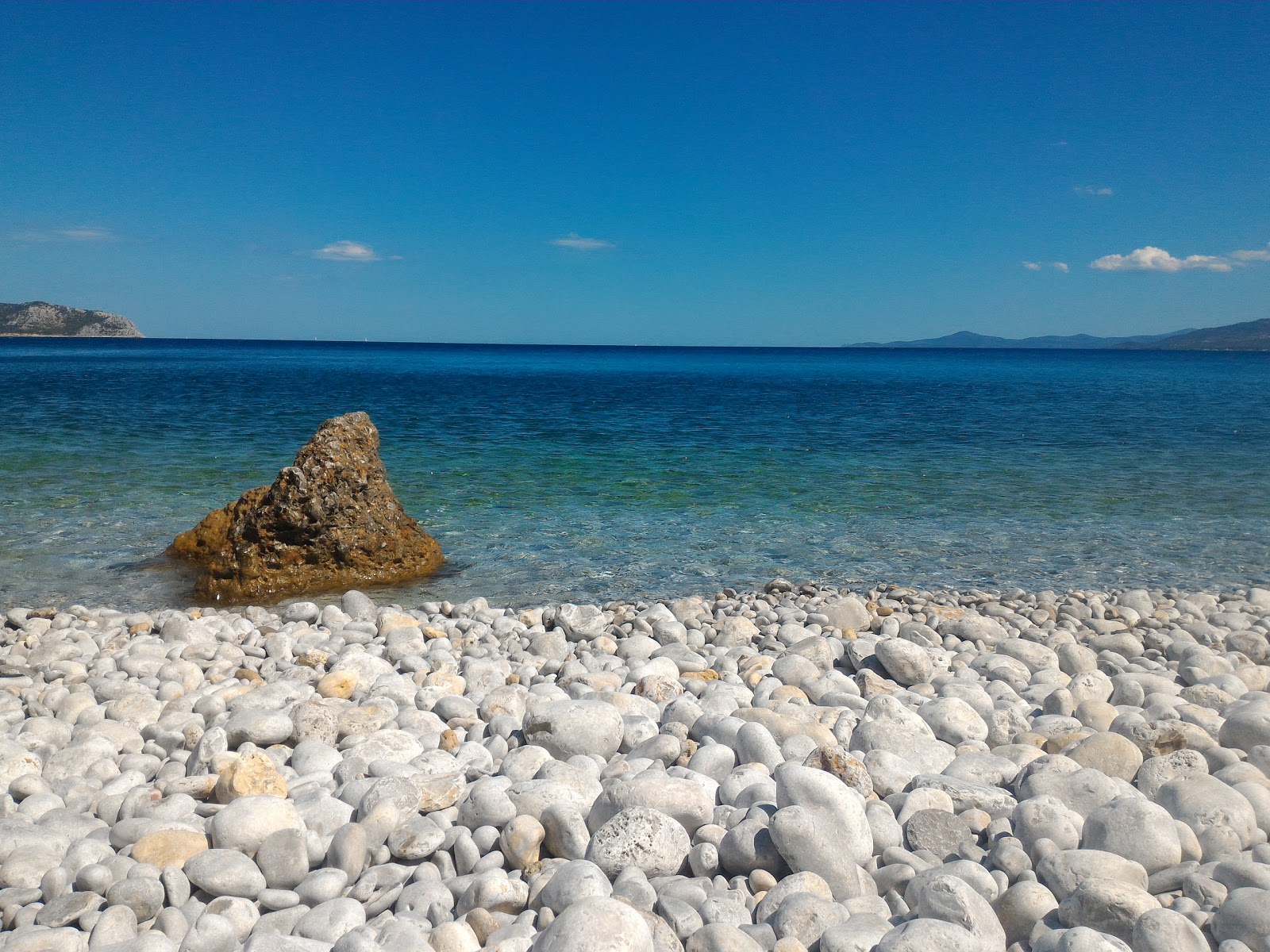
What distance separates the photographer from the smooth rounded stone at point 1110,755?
3.39 metres

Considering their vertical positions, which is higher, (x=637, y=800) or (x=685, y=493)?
(x=637, y=800)

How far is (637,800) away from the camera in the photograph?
304 centimetres

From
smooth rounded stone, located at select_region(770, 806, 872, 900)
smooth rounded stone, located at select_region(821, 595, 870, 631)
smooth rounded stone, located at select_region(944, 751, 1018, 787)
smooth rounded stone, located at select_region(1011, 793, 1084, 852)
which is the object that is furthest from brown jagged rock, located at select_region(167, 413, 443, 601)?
smooth rounded stone, located at select_region(1011, 793, 1084, 852)

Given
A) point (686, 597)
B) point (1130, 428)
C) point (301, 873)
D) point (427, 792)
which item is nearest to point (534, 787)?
point (427, 792)

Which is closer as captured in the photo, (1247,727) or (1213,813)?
(1213,813)

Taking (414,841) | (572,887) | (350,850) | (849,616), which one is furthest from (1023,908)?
(849,616)

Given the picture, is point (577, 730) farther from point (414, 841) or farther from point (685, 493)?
point (685, 493)

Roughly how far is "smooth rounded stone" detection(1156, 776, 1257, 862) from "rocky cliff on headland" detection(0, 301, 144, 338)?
163891 millimetres

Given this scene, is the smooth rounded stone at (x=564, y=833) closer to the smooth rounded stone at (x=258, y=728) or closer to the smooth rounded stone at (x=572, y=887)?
the smooth rounded stone at (x=572, y=887)

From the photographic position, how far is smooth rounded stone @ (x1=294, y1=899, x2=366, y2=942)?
2.52 meters

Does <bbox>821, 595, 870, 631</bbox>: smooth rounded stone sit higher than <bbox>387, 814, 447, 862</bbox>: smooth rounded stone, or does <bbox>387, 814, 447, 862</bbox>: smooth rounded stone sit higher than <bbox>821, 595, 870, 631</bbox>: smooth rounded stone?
<bbox>387, 814, 447, 862</bbox>: smooth rounded stone

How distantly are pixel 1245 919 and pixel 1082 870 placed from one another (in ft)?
1.32

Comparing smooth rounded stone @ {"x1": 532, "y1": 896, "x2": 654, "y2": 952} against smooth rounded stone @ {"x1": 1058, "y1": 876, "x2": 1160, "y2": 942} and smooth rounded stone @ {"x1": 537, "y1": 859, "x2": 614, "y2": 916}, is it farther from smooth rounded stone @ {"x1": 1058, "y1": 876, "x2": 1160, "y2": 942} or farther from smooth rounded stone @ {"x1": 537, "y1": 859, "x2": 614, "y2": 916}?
smooth rounded stone @ {"x1": 1058, "y1": 876, "x2": 1160, "y2": 942}

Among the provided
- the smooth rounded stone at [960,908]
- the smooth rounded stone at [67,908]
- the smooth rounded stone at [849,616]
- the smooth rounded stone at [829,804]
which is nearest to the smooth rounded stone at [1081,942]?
the smooth rounded stone at [960,908]
